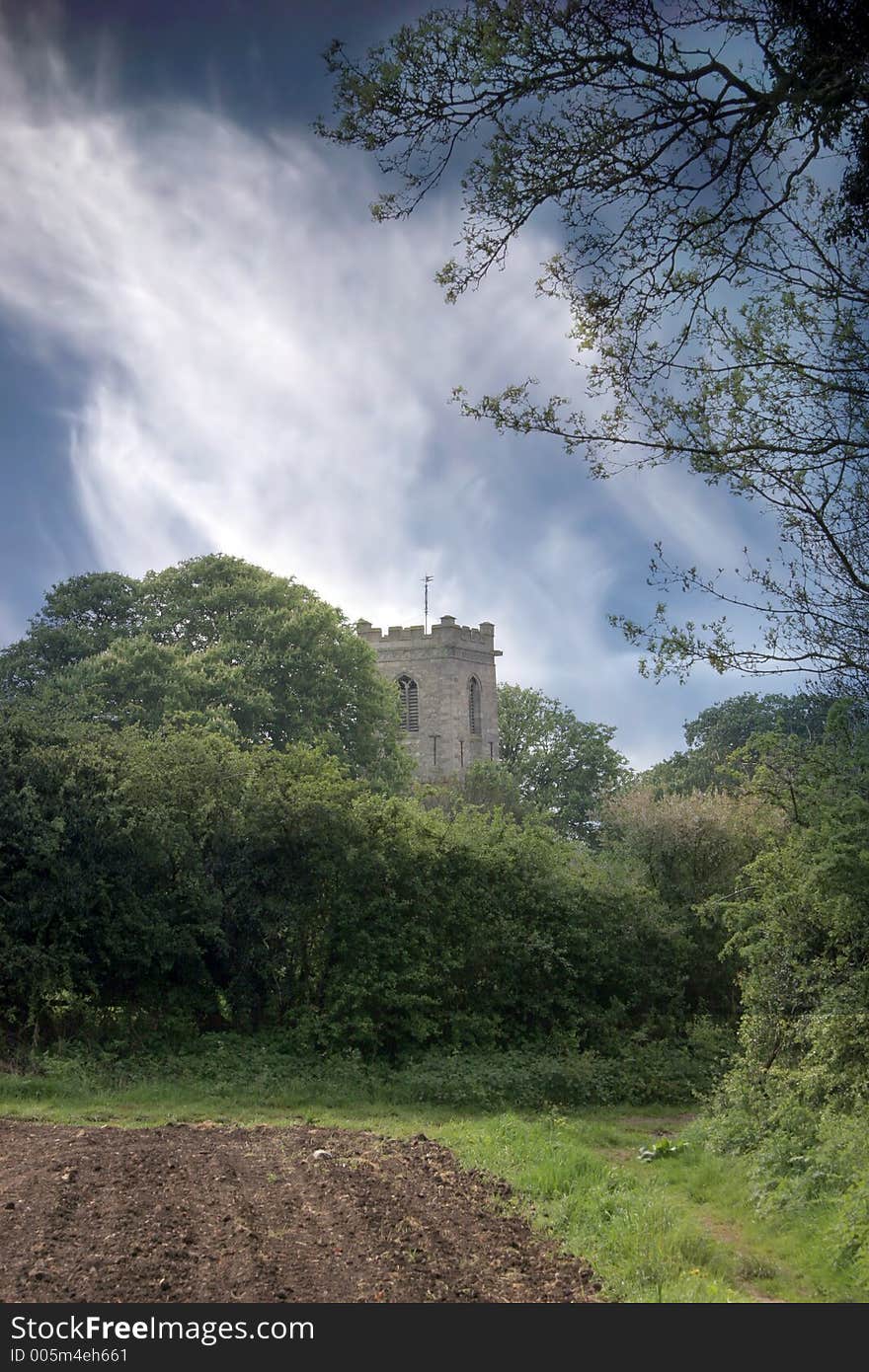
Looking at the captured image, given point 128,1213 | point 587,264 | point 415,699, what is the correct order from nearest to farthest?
1. point 128,1213
2. point 587,264
3. point 415,699

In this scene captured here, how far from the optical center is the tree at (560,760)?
5203 cm

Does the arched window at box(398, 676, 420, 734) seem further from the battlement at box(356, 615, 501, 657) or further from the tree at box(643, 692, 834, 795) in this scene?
the tree at box(643, 692, 834, 795)

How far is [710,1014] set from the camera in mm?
16453

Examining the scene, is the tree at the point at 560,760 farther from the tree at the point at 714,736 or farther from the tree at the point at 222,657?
the tree at the point at 222,657

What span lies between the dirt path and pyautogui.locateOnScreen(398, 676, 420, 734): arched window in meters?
51.4

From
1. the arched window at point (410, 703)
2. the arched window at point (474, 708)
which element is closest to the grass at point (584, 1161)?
the arched window at point (474, 708)

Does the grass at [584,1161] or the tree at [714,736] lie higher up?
the tree at [714,736]

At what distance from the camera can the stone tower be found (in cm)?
5875

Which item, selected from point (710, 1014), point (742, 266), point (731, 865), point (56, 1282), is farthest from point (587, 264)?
point (731, 865)

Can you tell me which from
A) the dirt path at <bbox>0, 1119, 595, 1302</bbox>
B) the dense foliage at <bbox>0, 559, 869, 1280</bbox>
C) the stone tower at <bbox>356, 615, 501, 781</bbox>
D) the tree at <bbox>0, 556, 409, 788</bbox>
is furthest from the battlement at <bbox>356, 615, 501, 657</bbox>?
the dirt path at <bbox>0, 1119, 595, 1302</bbox>

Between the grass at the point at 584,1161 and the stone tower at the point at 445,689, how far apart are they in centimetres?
4535
